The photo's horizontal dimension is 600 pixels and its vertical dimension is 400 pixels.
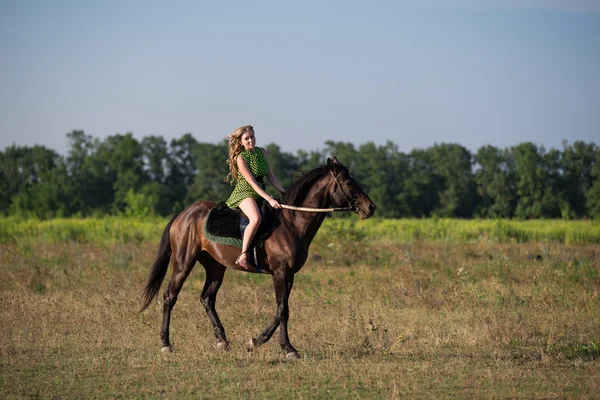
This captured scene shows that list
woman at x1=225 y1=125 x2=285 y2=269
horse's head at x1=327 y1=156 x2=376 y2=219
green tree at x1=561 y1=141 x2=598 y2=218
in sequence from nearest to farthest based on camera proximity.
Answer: horse's head at x1=327 y1=156 x2=376 y2=219
woman at x1=225 y1=125 x2=285 y2=269
green tree at x1=561 y1=141 x2=598 y2=218

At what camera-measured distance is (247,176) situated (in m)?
8.55

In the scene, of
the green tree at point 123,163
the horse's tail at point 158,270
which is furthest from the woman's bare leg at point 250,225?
the green tree at point 123,163

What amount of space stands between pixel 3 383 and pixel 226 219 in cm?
313

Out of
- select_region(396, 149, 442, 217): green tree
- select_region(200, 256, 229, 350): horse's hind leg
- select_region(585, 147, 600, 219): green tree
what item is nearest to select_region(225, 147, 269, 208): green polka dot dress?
select_region(200, 256, 229, 350): horse's hind leg

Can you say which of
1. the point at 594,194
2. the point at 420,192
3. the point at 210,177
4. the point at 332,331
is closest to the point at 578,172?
the point at 594,194

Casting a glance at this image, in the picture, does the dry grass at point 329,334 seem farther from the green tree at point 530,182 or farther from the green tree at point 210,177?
the green tree at point 210,177

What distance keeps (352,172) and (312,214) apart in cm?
4819

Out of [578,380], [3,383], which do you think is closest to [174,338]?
[3,383]

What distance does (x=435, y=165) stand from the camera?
204ft

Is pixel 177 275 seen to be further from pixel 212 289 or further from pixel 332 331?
pixel 332 331

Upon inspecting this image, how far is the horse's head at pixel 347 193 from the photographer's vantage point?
8219mm

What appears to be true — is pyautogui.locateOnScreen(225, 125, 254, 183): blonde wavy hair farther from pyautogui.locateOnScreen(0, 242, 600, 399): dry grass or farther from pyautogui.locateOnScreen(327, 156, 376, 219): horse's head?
pyautogui.locateOnScreen(0, 242, 600, 399): dry grass

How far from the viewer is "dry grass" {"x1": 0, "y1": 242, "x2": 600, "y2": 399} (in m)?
6.94

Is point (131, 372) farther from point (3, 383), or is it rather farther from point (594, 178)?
point (594, 178)
